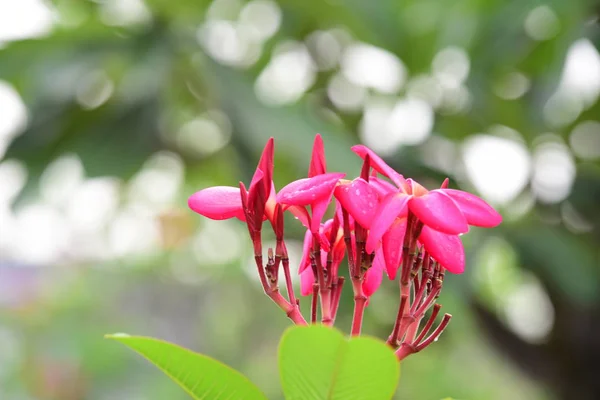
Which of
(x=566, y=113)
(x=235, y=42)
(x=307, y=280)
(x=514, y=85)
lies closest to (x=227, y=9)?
(x=235, y=42)

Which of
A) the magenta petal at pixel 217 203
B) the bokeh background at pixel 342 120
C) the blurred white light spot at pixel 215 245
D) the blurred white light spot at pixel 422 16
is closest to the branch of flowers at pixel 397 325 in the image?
the magenta petal at pixel 217 203

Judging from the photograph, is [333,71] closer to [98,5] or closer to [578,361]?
[98,5]

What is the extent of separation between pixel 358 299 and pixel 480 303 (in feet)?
4.62

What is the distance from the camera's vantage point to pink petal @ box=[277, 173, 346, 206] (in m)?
0.39

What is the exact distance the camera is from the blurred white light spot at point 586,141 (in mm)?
1634


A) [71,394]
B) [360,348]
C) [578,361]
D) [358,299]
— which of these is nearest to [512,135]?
[578,361]

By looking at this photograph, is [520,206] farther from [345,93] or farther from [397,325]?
[397,325]

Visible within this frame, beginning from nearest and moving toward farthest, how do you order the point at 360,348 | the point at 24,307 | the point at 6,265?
the point at 360,348
the point at 24,307
the point at 6,265

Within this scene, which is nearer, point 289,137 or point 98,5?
point 289,137

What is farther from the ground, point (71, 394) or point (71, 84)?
point (71, 84)

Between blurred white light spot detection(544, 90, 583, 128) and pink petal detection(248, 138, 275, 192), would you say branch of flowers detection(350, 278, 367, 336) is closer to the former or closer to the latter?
pink petal detection(248, 138, 275, 192)

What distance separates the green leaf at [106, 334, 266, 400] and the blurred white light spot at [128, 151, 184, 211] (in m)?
1.09

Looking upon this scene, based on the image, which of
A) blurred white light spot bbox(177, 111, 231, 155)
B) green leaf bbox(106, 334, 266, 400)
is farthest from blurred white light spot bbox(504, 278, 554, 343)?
green leaf bbox(106, 334, 266, 400)

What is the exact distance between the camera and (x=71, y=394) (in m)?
2.30
